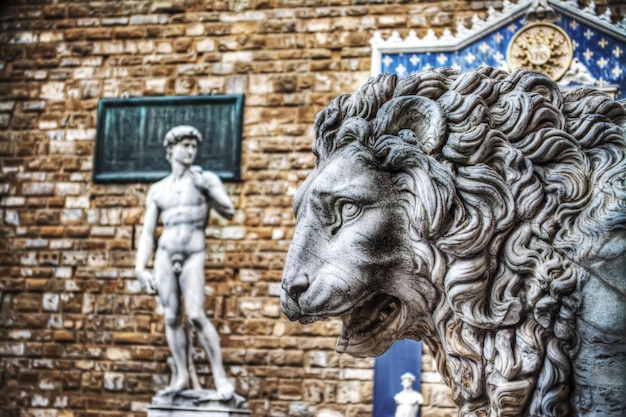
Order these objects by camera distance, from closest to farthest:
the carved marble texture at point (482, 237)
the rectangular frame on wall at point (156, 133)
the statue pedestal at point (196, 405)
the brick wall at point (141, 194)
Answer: the carved marble texture at point (482, 237), the statue pedestal at point (196, 405), the brick wall at point (141, 194), the rectangular frame on wall at point (156, 133)

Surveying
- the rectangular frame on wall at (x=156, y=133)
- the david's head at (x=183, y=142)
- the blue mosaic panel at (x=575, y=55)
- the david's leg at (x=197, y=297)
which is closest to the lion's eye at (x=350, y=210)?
the david's leg at (x=197, y=297)

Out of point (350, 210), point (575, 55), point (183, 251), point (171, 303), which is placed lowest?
point (350, 210)

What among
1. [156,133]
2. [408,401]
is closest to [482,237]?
[408,401]

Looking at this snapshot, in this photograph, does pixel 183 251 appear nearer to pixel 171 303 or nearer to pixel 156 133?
pixel 171 303

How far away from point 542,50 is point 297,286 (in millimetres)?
8376

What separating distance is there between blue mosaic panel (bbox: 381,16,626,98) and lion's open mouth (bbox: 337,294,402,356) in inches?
311

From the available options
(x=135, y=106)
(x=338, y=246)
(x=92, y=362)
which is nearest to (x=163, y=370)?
(x=92, y=362)

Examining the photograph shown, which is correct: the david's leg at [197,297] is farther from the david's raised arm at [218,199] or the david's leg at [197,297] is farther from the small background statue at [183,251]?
the david's raised arm at [218,199]

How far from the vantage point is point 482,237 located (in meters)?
1.38

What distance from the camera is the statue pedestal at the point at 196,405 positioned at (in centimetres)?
846

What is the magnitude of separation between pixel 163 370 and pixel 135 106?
285 centimetres

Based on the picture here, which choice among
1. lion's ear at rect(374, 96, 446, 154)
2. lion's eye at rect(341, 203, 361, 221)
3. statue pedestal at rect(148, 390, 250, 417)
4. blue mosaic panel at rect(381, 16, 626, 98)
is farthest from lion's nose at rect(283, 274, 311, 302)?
blue mosaic panel at rect(381, 16, 626, 98)

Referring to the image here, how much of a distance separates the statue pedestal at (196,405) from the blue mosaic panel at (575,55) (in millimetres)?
3355

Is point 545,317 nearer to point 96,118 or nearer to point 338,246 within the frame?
point 338,246
